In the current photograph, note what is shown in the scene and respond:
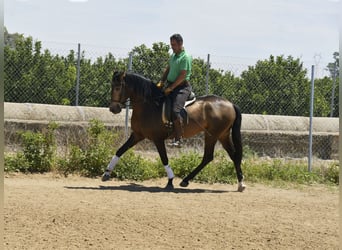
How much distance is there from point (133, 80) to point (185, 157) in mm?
2433

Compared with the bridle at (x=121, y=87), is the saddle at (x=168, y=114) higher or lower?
lower

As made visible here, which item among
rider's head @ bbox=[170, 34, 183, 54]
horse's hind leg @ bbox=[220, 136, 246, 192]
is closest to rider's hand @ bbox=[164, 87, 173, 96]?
rider's head @ bbox=[170, 34, 183, 54]

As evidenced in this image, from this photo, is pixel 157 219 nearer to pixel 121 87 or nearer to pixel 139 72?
pixel 121 87

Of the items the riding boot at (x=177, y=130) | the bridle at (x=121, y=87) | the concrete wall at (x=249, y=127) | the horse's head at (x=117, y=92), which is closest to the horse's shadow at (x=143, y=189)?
the riding boot at (x=177, y=130)

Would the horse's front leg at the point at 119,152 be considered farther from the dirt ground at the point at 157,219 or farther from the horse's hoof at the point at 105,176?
the dirt ground at the point at 157,219

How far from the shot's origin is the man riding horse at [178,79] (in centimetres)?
991

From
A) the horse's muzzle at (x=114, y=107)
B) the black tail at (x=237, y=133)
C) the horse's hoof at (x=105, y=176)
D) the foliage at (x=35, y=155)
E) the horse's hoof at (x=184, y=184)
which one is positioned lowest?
the horse's hoof at (x=184, y=184)

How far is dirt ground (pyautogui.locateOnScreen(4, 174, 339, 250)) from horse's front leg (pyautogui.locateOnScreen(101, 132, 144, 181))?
60cm

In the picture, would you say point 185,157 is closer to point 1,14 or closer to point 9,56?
point 9,56

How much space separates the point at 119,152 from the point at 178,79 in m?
1.78

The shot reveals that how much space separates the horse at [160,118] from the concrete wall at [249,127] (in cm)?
204

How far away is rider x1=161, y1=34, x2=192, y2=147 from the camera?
9.91 m

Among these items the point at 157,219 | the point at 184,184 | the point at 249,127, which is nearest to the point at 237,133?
the point at 184,184

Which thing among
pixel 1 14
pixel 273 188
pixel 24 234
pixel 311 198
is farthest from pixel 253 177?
pixel 1 14
